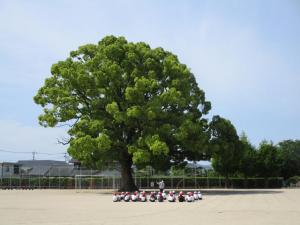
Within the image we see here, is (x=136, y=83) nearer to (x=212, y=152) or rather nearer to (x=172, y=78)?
(x=172, y=78)

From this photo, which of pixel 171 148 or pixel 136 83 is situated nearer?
pixel 136 83

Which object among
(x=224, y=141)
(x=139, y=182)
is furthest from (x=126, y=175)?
(x=139, y=182)

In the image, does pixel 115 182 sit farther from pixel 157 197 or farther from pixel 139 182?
pixel 157 197

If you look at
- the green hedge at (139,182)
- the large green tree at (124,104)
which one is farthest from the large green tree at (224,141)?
the green hedge at (139,182)

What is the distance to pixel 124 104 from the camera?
42000mm

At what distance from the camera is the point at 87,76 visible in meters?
42.2

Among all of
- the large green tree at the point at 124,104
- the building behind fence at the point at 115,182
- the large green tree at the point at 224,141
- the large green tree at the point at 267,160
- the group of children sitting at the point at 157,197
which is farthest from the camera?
the large green tree at the point at 267,160

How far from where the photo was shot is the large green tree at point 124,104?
131ft

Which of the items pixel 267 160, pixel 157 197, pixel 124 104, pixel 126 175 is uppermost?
pixel 124 104

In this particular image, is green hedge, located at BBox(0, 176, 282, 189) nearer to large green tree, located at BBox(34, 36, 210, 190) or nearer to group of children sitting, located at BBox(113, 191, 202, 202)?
large green tree, located at BBox(34, 36, 210, 190)

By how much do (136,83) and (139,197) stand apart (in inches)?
513

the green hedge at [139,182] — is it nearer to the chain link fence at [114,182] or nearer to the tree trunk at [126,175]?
the chain link fence at [114,182]

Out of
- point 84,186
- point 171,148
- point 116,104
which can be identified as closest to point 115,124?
point 116,104

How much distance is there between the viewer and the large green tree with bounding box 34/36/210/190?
40000 millimetres
